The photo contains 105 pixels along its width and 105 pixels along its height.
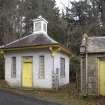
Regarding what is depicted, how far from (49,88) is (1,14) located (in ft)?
63.1

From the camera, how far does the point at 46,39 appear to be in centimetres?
2339

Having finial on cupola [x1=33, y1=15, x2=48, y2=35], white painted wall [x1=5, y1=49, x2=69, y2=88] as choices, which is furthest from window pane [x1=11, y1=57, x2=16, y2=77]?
finial on cupola [x1=33, y1=15, x2=48, y2=35]

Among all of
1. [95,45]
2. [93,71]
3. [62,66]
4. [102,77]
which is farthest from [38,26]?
[102,77]

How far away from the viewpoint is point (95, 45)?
18.6 meters

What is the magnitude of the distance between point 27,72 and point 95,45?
729 centimetres

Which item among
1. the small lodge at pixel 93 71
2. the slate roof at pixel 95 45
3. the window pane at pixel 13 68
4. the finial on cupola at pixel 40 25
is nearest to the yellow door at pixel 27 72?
the window pane at pixel 13 68

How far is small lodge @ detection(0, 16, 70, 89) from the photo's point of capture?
22000 mm

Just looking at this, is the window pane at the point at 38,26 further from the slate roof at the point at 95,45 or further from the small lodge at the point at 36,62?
the slate roof at the point at 95,45

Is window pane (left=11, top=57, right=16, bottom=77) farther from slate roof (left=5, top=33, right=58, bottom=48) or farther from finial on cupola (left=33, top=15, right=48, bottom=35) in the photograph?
finial on cupola (left=33, top=15, right=48, bottom=35)

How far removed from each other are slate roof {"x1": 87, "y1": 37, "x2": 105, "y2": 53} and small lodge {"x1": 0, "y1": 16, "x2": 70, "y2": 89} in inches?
121

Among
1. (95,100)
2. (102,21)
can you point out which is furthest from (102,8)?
(95,100)

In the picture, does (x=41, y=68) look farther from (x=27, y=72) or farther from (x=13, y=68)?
(x=13, y=68)

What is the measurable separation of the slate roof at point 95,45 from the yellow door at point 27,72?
20.2 ft

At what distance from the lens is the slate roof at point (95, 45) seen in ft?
58.0
